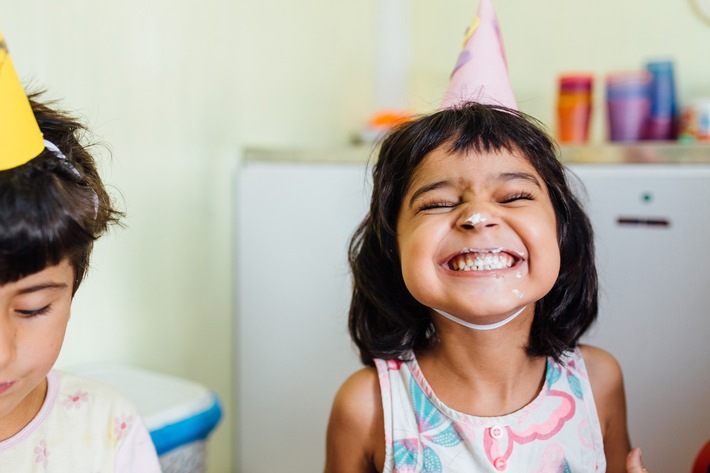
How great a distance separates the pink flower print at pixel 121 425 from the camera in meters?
0.92

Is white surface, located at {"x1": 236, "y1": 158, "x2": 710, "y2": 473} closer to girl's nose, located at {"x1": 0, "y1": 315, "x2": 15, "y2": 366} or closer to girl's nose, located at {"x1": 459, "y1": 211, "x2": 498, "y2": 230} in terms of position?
girl's nose, located at {"x1": 459, "y1": 211, "x2": 498, "y2": 230}

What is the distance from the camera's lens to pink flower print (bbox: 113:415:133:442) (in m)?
0.92

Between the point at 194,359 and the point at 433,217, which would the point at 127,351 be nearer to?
the point at 194,359

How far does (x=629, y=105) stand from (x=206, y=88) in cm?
89

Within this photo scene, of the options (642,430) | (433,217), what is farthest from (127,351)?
(642,430)

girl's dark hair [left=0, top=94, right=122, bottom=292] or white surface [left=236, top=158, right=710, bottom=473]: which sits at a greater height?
girl's dark hair [left=0, top=94, right=122, bottom=292]

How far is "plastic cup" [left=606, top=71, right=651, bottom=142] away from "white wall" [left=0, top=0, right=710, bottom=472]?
22 centimetres

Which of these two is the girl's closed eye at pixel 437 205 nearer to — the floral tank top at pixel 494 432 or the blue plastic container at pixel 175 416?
the floral tank top at pixel 494 432

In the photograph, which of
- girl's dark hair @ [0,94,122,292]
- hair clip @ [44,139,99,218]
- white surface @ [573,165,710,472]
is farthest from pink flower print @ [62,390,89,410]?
white surface @ [573,165,710,472]

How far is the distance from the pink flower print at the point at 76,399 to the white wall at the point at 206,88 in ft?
1.69

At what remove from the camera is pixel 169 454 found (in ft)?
3.94

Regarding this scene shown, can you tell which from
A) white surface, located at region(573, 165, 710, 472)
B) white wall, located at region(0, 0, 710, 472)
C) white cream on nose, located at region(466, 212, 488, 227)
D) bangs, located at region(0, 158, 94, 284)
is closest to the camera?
bangs, located at region(0, 158, 94, 284)

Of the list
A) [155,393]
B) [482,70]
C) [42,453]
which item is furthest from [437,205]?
[155,393]

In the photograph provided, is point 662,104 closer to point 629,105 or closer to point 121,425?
point 629,105
